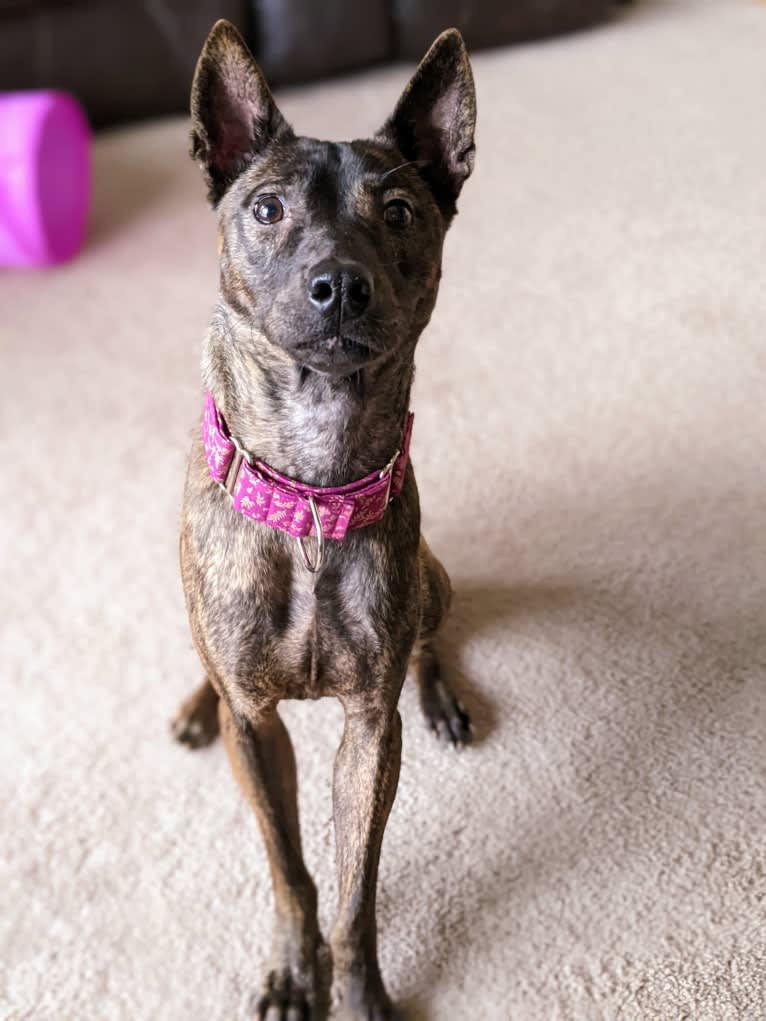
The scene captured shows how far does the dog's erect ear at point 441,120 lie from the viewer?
135 centimetres

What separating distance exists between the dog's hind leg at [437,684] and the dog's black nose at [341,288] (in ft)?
2.01

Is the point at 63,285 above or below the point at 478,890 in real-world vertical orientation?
above

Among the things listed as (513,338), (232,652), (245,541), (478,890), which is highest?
(245,541)

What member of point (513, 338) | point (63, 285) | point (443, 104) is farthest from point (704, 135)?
point (443, 104)

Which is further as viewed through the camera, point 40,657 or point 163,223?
point 163,223

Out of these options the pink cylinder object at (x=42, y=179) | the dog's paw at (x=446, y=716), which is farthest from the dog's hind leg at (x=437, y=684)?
the pink cylinder object at (x=42, y=179)

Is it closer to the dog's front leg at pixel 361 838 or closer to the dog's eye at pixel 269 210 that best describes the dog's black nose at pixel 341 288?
the dog's eye at pixel 269 210

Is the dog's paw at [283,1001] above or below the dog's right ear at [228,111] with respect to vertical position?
below

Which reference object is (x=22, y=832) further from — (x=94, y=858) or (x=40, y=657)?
(x=40, y=657)

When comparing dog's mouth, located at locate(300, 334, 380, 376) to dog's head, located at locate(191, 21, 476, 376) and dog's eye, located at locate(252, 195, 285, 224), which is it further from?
dog's eye, located at locate(252, 195, 285, 224)

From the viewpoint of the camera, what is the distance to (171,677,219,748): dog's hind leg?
6.08 feet

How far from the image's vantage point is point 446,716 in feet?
6.05

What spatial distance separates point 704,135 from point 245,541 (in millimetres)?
2819

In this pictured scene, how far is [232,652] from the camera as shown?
1.35 meters
